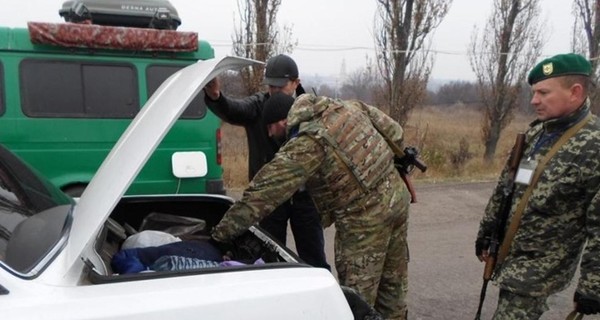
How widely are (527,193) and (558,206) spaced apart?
0.14 metres

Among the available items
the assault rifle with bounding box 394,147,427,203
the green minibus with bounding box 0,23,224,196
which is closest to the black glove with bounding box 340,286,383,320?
the assault rifle with bounding box 394,147,427,203

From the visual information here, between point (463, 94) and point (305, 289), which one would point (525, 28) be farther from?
point (463, 94)

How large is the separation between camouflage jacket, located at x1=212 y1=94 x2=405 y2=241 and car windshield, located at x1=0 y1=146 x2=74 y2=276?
666 millimetres

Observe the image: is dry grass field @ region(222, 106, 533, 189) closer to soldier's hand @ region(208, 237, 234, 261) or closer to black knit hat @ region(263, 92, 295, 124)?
black knit hat @ region(263, 92, 295, 124)

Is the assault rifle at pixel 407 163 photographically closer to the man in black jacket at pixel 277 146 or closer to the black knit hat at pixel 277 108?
the black knit hat at pixel 277 108

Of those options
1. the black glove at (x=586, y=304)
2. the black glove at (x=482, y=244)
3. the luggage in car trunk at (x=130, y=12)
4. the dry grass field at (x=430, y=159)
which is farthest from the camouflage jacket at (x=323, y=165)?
the dry grass field at (x=430, y=159)

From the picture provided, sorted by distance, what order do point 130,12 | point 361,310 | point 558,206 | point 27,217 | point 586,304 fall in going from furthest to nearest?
point 130,12 < point 558,206 < point 586,304 < point 361,310 < point 27,217

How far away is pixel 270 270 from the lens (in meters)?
1.71

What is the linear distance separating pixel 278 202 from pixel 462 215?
5.08 metres

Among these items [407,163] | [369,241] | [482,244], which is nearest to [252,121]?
[407,163]

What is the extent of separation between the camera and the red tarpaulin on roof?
15.4ft

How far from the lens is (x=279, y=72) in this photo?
339cm

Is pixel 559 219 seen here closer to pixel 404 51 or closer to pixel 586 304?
pixel 586 304

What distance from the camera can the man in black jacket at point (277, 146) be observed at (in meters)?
3.42
